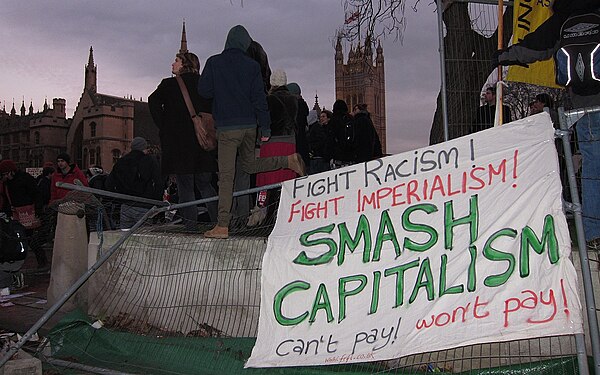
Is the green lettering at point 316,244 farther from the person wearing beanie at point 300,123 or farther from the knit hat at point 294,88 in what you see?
the knit hat at point 294,88

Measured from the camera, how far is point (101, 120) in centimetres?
7569

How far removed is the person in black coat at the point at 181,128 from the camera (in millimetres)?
5738

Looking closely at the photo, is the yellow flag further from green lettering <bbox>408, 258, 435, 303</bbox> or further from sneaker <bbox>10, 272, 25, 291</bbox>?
sneaker <bbox>10, 272, 25, 291</bbox>

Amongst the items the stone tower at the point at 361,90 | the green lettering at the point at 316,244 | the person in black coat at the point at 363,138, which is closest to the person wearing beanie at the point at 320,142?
the person in black coat at the point at 363,138

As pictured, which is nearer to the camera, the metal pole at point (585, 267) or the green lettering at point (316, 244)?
the metal pole at point (585, 267)

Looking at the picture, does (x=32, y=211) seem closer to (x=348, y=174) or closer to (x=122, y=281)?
(x=122, y=281)

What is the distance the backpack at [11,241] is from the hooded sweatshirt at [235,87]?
3859mm

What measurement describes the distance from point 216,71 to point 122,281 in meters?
2.27

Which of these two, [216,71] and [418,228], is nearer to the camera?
[418,228]

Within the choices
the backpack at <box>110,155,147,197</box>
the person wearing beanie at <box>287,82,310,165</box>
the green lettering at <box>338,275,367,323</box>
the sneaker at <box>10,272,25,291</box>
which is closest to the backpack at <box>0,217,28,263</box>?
the sneaker at <box>10,272,25,291</box>

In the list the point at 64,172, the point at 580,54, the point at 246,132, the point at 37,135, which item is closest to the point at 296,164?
the point at 246,132

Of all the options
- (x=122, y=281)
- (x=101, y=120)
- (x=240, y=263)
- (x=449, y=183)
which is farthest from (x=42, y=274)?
(x=101, y=120)

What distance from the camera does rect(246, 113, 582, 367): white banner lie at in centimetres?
265

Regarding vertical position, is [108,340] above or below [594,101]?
below
